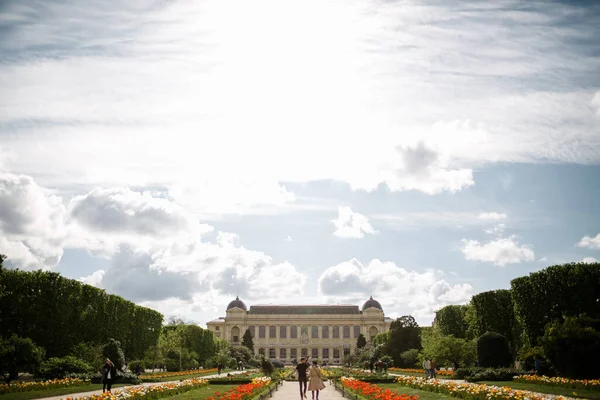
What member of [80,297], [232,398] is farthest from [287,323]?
[232,398]

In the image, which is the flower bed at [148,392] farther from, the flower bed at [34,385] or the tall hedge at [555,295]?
the tall hedge at [555,295]

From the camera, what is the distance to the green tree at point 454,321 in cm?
5988

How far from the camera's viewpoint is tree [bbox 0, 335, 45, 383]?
3234 centimetres

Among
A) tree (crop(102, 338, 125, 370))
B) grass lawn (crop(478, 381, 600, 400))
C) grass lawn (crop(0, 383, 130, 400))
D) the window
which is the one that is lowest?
grass lawn (crop(0, 383, 130, 400))

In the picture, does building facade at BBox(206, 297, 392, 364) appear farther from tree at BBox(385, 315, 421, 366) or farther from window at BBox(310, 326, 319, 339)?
tree at BBox(385, 315, 421, 366)

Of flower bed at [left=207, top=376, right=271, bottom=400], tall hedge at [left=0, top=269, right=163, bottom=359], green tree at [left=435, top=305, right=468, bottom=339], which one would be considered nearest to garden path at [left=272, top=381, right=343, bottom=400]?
flower bed at [left=207, top=376, right=271, bottom=400]

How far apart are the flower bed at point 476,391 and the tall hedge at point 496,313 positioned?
56.9ft

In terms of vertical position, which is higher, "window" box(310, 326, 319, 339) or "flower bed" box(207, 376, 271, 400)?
"window" box(310, 326, 319, 339)

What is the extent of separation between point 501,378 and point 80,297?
27.3 m

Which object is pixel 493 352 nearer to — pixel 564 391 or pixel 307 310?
pixel 564 391

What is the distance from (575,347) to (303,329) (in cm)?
11305

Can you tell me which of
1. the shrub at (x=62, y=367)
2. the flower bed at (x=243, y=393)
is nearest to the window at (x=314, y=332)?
the shrub at (x=62, y=367)

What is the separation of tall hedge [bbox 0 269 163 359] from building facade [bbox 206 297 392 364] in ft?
300

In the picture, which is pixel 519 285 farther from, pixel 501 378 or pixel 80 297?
pixel 80 297
